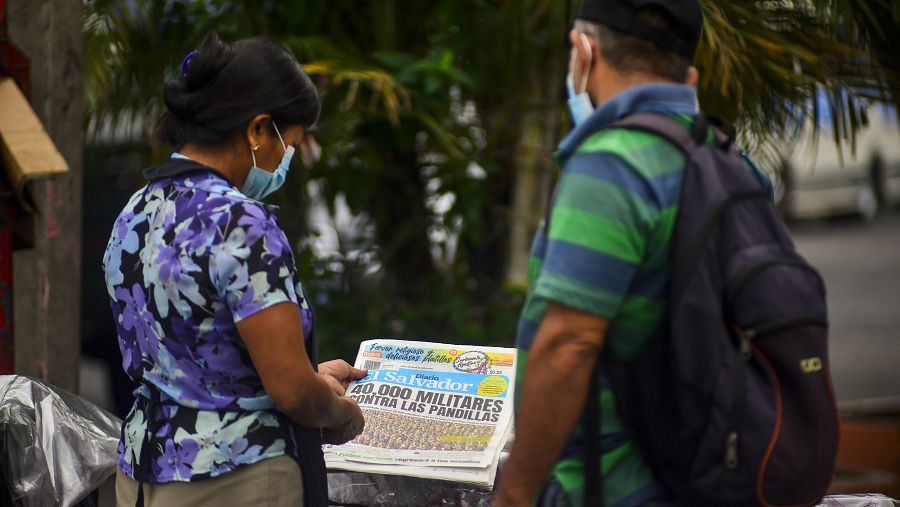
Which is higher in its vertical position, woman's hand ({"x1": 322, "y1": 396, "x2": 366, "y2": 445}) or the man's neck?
the man's neck

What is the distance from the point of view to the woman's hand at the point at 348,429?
6.66 feet

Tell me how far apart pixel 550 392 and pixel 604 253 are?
208mm

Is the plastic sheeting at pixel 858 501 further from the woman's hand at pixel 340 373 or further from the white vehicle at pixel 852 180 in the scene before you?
the white vehicle at pixel 852 180

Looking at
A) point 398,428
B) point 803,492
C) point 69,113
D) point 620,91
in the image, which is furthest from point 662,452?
point 69,113

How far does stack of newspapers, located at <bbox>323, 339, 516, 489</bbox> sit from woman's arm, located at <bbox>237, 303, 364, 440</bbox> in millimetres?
408

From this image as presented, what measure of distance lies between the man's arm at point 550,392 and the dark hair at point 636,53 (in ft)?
1.25

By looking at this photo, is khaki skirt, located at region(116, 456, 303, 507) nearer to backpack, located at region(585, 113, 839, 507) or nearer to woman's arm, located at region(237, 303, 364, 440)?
woman's arm, located at region(237, 303, 364, 440)

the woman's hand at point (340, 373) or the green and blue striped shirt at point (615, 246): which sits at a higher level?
the green and blue striped shirt at point (615, 246)

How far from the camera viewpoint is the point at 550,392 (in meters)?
1.55

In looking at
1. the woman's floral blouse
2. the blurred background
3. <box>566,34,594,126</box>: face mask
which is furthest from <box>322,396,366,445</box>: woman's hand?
the blurred background

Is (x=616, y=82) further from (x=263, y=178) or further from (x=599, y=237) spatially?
(x=263, y=178)

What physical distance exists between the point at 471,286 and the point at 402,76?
4.28ft

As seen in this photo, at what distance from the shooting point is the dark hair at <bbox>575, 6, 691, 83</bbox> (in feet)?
5.32

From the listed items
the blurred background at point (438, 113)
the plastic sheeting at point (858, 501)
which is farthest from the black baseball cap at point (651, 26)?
the blurred background at point (438, 113)
